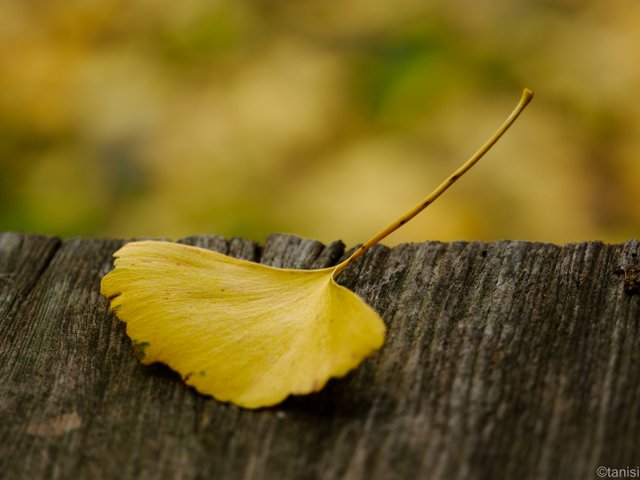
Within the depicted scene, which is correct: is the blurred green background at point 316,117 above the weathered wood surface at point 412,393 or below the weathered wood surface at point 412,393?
above

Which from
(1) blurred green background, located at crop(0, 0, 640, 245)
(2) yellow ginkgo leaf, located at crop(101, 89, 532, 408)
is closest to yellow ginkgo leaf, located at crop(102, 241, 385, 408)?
(2) yellow ginkgo leaf, located at crop(101, 89, 532, 408)

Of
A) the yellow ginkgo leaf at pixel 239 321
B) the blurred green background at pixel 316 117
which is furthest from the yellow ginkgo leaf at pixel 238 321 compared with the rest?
the blurred green background at pixel 316 117

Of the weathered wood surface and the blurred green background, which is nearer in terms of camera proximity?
the weathered wood surface

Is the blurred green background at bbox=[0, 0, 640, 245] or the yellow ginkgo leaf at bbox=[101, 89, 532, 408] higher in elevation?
the blurred green background at bbox=[0, 0, 640, 245]

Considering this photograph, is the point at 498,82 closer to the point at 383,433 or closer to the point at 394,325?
the point at 394,325

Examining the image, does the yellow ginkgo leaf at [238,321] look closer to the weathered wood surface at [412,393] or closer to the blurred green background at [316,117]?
the weathered wood surface at [412,393]

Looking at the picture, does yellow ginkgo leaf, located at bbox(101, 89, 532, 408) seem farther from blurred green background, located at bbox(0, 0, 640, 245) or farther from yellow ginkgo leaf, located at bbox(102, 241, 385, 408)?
blurred green background, located at bbox(0, 0, 640, 245)

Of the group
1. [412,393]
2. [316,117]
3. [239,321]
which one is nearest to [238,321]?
[239,321]
